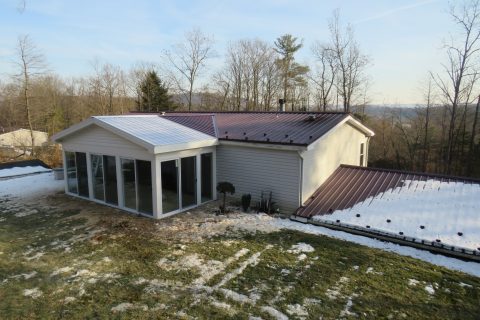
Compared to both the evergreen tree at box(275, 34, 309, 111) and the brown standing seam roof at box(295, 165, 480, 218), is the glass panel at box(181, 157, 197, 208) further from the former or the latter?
the evergreen tree at box(275, 34, 309, 111)

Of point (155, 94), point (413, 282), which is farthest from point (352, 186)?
point (155, 94)

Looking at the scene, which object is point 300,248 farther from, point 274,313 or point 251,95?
point 251,95

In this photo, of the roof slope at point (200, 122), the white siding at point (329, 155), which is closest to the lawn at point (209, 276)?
the white siding at point (329, 155)

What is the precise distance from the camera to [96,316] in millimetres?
4844

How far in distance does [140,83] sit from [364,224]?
3077 cm

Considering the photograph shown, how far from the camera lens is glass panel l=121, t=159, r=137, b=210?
381 inches

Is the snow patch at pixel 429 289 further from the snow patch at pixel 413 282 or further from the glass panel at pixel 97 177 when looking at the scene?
the glass panel at pixel 97 177

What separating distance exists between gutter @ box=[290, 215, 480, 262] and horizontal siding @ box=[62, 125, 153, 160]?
5.22 m

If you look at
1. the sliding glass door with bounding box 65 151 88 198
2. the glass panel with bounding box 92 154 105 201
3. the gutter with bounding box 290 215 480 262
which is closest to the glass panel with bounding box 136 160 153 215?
the glass panel with bounding box 92 154 105 201

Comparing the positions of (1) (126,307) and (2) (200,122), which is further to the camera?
(2) (200,122)

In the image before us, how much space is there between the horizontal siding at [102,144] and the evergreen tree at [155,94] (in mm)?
20580

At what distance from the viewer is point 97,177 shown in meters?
10.8

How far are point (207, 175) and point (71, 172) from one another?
526 cm

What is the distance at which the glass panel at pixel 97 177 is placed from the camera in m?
10.6
